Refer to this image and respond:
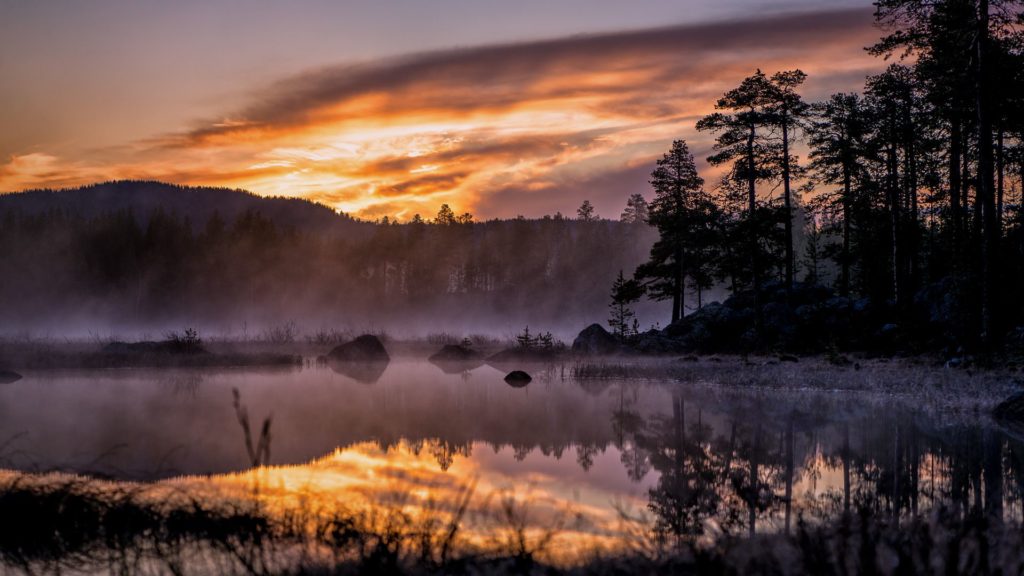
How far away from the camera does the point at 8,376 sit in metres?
31.8

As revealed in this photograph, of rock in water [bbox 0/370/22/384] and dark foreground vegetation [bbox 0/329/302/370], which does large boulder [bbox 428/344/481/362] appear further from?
rock in water [bbox 0/370/22/384]

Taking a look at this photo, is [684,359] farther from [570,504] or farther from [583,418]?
[570,504]

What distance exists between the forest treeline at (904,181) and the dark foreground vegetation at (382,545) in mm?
21324

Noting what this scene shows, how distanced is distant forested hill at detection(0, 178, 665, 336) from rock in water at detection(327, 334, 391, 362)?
4896 centimetres

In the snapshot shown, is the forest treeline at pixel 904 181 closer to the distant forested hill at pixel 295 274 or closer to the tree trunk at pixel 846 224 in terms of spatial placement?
the tree trunk at pixel 846 224

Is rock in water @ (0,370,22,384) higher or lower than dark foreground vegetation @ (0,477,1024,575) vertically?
lower

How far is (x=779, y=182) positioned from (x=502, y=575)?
42.5 metres

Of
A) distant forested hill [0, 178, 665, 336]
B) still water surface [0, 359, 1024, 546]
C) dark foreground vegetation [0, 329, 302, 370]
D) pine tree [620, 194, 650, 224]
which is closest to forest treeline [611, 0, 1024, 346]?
still water surface [0, 359, 1024, 546]

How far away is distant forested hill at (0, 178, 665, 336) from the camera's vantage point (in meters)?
97.6

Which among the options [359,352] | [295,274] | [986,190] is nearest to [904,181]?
[986,190]

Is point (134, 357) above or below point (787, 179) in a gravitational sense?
below

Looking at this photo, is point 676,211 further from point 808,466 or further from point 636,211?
point 636,211

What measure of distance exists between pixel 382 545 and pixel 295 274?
116m

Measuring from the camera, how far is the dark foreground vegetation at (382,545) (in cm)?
596
